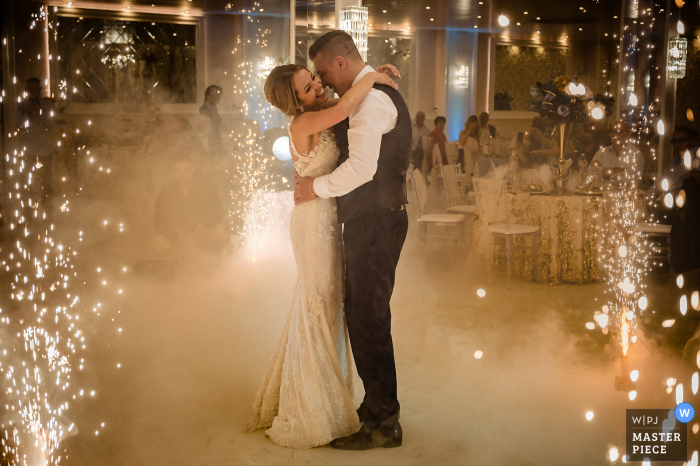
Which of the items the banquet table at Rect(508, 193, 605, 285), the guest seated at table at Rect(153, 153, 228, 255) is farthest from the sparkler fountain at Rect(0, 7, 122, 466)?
the banquet table at Rect(508, 193, 605, 285)

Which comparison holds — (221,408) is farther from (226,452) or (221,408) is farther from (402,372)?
(402,372)

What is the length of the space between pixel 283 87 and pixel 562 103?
339cm

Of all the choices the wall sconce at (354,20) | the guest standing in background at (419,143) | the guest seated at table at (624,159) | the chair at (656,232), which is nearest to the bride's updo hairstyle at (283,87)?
the wall sconce at (354,20)

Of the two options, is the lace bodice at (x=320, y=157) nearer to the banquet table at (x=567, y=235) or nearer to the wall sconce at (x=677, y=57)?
the banquet table at (x=567, y=235)

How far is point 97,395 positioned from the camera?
8.66ft

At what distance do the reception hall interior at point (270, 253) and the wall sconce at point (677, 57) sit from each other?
94 mm

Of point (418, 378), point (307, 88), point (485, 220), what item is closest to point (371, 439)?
point (418, 378)

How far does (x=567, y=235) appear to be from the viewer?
16.0ft

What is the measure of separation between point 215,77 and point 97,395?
8.71 metres

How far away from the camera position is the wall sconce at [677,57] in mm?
8312

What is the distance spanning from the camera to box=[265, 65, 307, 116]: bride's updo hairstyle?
2100 millimetres

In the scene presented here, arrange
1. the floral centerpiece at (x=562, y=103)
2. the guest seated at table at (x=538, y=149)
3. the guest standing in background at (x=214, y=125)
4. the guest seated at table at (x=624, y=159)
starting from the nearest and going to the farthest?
the floral centerpiece at (x=562, y=103)
the guest seated at table at (x=624, y=159)
the guest standing in background at (x=214, y=125)
the guest seated at table at (x=538, y=149)

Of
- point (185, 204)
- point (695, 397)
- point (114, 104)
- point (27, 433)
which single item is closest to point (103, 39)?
point (114, 104)

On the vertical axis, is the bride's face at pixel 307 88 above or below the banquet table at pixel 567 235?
above
